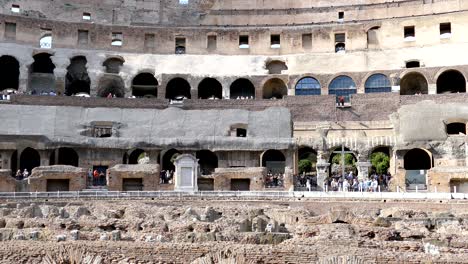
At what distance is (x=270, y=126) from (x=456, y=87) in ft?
68.8

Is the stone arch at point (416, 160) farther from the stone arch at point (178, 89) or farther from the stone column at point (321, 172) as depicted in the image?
the stone arch at point (178, 89)

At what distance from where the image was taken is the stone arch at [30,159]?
3821cm

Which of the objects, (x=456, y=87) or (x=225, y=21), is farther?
(x=225, y=21)

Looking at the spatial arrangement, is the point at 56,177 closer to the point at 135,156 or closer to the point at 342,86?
the point at 135,156

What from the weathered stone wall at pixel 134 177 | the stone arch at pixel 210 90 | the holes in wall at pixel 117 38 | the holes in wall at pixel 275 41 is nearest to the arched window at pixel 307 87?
the holes in wall at pixel 275 41

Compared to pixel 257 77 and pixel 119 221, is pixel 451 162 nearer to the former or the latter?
pixel 257 77

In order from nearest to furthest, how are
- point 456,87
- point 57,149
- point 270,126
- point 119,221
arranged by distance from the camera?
point 119,221 < point 57,149 < point 270,126 < point 456,87

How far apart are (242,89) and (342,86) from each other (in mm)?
10409

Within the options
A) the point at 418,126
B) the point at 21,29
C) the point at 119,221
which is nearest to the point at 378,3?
the point at 418,126

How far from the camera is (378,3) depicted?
191 feet

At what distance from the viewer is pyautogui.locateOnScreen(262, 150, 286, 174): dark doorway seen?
38094 mm

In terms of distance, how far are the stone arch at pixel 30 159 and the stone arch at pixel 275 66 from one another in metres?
24.5

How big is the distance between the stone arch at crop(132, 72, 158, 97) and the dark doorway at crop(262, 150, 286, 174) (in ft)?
54.3

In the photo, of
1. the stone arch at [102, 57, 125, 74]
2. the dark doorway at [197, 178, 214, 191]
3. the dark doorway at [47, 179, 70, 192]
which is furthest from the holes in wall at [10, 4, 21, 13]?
the dark doorway at [197, 178, 214, 191]
